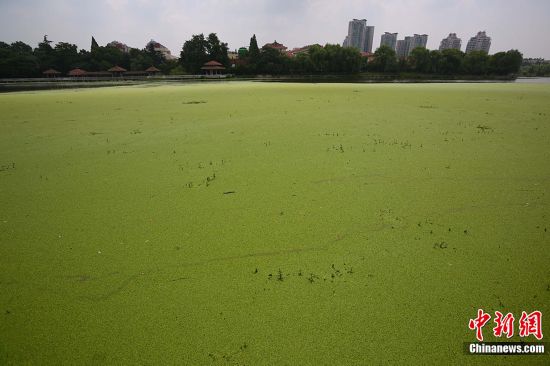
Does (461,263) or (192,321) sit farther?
(461,263)

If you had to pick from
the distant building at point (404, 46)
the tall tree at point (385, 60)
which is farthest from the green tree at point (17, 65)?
the distant building at point (404, 46)

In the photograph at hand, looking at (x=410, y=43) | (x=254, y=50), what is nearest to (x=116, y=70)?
(x=254, y=50)

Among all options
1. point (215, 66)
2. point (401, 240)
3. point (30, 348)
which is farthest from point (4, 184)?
point (215, 66)

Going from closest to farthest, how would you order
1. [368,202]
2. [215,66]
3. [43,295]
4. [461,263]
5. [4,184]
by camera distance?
1. [43,295]
2. [461,263]
3. [368,202]
4. [4,184]
5. [215,66]

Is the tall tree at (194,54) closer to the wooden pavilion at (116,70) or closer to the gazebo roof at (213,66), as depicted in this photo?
the gazebo roof at (213,66)

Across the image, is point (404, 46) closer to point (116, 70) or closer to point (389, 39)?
point (389, 39)

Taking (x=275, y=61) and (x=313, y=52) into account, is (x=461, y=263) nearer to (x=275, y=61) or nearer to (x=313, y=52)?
(x=275, y=61)

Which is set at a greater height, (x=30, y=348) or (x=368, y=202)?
(x=368, y=202)

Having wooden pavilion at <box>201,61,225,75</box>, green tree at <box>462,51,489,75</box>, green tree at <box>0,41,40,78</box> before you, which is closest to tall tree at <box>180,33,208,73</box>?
wooden pavilion at <box>201,61,225,75</box>
